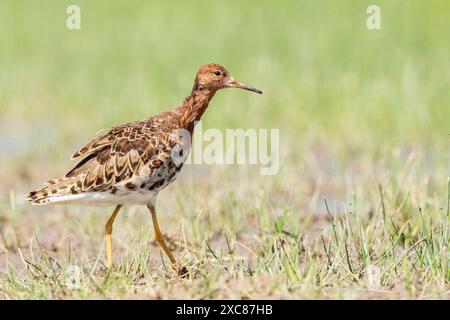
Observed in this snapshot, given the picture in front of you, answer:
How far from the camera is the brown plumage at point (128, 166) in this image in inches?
249

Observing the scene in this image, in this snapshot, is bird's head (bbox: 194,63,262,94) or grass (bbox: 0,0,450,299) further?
bird's head (bbox: 194,63,262,94)

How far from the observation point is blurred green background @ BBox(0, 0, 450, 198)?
1064 centimetres

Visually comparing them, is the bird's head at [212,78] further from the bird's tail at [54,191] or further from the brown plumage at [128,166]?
the bird's tail at [54,191]

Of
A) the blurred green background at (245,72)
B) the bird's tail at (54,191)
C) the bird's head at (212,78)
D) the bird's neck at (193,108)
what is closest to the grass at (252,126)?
the blurred green background at (245,72)

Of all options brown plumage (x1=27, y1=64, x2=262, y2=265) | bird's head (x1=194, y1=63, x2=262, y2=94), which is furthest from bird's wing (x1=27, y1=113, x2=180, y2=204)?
bird's head (x1=194, y1=63, x2=262, y2=94)

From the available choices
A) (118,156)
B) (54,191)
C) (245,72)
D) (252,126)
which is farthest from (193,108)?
(245,72)

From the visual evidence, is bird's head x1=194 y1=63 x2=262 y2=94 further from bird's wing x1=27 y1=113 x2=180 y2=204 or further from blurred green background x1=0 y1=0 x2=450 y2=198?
blurred green background x1=0 y1=0 x2=450 y2=198

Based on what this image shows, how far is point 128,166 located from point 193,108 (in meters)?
0.58

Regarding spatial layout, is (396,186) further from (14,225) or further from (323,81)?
(323,81)

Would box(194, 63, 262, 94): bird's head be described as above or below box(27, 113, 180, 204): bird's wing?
above

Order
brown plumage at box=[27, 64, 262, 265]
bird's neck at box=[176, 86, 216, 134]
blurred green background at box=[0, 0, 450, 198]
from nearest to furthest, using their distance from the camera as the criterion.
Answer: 1. brown plumage at box=[27, 64, 262, 265]
2. bird's neck at box=[176, 86, 216, 134]
3. blurred green background at box=[0, 0, 450, 198]

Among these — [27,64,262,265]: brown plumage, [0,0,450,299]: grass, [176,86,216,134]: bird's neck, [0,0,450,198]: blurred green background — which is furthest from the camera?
[0,0,450,198]: blurred green background

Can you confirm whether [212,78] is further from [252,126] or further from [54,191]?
[252,126]

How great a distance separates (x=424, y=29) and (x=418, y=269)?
8609 mm
